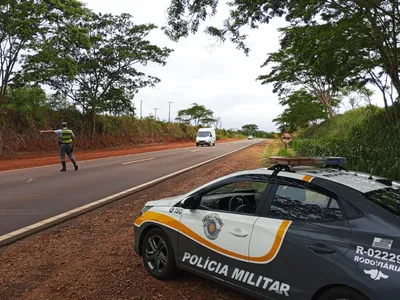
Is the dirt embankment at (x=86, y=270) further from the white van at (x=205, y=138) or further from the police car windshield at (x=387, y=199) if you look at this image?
the white van at (x=205, y=138)

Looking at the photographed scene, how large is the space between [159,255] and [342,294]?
2224 millimetres

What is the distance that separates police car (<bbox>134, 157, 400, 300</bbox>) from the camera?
96.6 inches

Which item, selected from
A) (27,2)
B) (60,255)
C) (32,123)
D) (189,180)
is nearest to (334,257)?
(60,255)

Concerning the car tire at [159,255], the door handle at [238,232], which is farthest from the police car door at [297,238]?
the car tire at [159,255]

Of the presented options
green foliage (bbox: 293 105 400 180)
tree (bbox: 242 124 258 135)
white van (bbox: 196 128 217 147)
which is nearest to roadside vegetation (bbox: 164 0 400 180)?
green foliage (bbox: 293 105 400 180)

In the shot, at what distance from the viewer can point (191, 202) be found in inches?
151

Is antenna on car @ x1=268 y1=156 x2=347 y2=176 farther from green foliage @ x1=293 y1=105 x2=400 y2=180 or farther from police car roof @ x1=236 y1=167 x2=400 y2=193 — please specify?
green foliage @ x1=293 y1=105 x2=400 y2=180

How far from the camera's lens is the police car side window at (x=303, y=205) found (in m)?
2.85

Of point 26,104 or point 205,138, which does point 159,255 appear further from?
point 205,138

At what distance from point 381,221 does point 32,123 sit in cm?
2575

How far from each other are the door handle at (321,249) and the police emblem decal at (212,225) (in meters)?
1.01

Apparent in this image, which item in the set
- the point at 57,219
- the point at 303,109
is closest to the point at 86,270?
the point at 57,219

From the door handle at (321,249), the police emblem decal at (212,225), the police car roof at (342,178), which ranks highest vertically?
the police car roof at (342,178)

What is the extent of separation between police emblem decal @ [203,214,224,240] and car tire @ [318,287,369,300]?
1181mm
